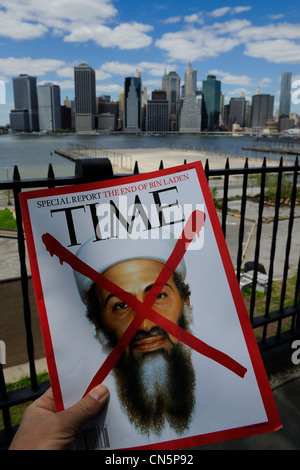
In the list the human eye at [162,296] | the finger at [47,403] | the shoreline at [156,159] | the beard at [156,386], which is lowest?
the shoreline at [156,159]

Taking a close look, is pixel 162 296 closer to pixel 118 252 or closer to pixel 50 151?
pixel 118 252

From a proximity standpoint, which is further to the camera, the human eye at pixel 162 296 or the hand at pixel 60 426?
the human eye at pixel 162 296

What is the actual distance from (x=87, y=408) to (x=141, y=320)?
329 mm

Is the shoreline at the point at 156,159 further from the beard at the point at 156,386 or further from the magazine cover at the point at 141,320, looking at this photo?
the beard at the point at 156,386

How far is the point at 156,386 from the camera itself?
1.26 meters

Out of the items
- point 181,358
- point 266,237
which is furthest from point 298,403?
point 266,237

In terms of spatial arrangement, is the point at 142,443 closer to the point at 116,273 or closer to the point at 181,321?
the point at 181,321

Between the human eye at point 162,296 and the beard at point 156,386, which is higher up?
the human eye at point 162,296

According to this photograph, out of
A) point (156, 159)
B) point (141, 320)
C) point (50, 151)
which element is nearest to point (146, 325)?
point (141, 320)

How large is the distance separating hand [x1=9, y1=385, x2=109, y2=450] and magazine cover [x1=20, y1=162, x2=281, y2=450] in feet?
0.16

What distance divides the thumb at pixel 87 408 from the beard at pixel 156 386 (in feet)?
0.21

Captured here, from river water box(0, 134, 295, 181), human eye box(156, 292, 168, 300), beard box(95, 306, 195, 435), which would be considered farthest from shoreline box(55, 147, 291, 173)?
beard box(95, 306, 195, 435)

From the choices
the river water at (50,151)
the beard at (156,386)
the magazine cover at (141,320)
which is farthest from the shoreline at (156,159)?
the beard at (156,386)

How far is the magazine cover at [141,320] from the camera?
124cm
